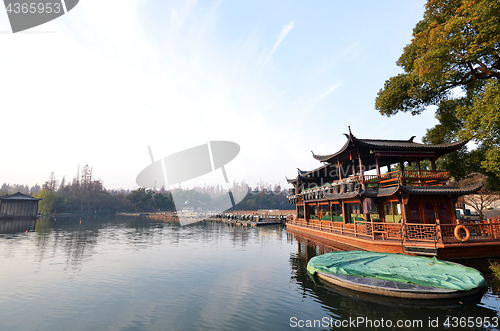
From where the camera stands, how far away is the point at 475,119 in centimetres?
1320

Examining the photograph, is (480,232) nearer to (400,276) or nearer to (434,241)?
(434,241)

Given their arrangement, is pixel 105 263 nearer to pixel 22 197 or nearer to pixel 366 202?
pixel 366 202

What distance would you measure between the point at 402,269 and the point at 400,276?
2.64 feet

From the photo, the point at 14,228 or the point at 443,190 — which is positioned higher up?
the point at 443,190

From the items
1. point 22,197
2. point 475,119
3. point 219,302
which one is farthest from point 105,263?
point 22,197

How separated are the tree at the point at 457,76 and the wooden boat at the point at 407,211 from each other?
8.49ft

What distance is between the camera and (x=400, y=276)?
29.1 ft

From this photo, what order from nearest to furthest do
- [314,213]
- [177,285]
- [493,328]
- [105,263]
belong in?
[493,328], [177,285], [105,263], [314,213]

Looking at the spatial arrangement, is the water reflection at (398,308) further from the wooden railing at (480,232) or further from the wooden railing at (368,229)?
the wooden railing at (368,229)

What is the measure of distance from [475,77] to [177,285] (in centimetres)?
2227

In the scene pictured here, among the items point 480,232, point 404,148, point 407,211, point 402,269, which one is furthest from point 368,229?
point 402,269

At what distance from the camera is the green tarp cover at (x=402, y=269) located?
326 inches

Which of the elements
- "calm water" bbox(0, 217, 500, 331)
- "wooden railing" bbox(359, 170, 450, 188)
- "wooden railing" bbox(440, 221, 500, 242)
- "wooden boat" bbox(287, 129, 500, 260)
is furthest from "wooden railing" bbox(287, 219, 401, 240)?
"calm water" bbox(0, 217, 500, 331)

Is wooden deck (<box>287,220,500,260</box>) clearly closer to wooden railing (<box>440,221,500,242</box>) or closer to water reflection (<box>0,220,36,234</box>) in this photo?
wooden railing (<box>440,221,500,242</box>)
